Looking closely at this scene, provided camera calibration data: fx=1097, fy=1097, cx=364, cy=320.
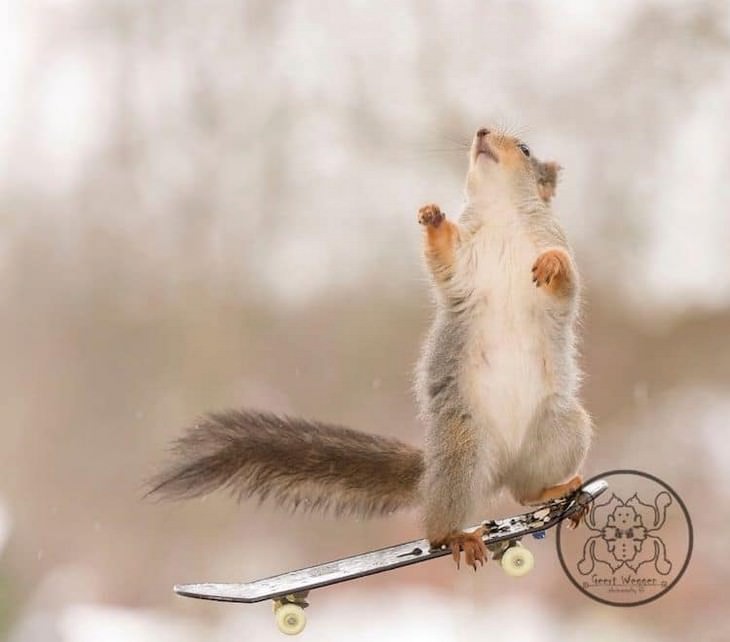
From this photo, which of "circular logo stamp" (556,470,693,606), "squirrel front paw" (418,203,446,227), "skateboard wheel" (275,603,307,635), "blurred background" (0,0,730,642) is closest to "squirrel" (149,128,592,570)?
"squirrel front paw" (418,203,446,227)

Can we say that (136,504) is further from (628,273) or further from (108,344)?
(628,273)

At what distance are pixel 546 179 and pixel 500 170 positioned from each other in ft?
0.24

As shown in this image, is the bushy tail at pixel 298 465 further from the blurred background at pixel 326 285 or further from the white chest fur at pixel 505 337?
the blurred background at pixel 326 285

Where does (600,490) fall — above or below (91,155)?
below

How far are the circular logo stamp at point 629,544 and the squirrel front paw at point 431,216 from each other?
22.1 inches

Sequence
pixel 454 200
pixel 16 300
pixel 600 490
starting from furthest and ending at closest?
pixel 16 300, pixel 454 200, pixel 600 490

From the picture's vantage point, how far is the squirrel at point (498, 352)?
1.36 m

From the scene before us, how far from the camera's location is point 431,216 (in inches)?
54.1

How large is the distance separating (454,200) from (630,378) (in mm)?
461

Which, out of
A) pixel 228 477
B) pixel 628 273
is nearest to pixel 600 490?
pixel 228 477

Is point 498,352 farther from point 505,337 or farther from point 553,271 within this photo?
point 553,271

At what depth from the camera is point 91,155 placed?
6.77ft

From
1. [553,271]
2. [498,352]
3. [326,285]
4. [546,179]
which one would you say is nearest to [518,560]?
[498,352]

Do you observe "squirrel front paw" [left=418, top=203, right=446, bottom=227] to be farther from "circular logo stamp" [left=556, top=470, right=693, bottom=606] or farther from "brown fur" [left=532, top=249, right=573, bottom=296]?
"circular logo stamp" [left=556, top=470, right=693, bottom=606]
